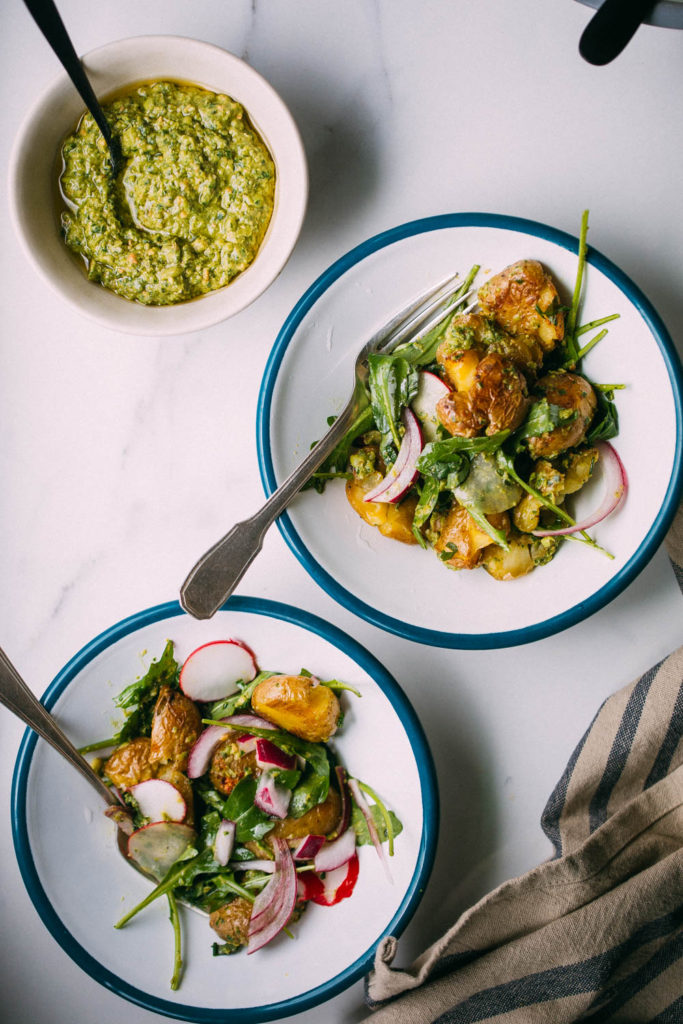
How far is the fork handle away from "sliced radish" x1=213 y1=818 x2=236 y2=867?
1.51 feet

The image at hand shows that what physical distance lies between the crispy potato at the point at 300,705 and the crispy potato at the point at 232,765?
3.7 inches

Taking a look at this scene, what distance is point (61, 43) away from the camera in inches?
48.6

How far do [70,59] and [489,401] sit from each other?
0.85 m

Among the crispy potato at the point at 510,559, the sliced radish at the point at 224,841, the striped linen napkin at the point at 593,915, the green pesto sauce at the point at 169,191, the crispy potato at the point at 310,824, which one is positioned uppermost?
the green pesto sauce at the point at 169,191

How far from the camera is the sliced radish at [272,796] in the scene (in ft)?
5.12

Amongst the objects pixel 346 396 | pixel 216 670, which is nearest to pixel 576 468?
pixel 346 396

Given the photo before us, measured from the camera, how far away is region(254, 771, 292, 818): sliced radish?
1.56 meters

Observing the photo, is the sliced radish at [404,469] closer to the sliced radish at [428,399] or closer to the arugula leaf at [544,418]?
the sliced radish at [428,399]

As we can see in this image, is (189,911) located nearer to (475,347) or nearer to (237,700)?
(237,700)

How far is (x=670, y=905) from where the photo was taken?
1594 mm

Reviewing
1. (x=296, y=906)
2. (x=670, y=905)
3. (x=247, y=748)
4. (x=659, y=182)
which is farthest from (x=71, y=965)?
(x=659, y=182)

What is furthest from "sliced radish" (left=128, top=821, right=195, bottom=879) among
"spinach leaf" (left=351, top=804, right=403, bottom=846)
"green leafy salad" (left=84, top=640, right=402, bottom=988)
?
"spinach leaf" (left=351, top=804, right=403, bottom=846)

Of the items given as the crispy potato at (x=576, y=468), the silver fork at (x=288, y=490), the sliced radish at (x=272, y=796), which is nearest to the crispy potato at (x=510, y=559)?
the crispy potato at (x=576, y=468)

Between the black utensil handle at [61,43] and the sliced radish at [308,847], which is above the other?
the black utensil handle at [61,43]
